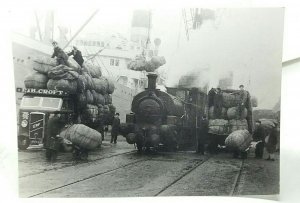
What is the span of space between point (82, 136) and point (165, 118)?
1.11 feet

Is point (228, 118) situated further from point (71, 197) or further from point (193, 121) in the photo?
point (71, 197)

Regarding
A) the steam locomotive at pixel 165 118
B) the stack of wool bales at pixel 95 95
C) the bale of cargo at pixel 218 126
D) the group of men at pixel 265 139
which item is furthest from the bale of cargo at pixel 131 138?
the group of men at pixel 265 139

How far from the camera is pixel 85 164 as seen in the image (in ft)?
5.43

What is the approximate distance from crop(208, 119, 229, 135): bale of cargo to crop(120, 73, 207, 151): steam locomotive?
57mm

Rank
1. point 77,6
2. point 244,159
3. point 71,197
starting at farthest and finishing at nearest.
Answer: point 244,159, point 71,197, point 77,6

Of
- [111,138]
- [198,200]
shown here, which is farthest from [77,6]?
[198,200]

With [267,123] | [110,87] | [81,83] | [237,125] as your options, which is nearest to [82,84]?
[81,83]

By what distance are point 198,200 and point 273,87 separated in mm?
539

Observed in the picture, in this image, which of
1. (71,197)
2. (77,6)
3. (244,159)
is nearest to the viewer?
(77,6)

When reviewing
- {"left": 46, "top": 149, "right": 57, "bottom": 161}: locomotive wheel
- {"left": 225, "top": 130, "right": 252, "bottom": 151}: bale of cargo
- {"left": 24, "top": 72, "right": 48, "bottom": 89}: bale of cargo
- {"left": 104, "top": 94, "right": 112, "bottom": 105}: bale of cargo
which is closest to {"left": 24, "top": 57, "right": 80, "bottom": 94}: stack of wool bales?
{"left": 24, "top": 72, "right": 48, "bottom": 89}: bale of cargo

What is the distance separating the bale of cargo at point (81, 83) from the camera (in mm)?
1628

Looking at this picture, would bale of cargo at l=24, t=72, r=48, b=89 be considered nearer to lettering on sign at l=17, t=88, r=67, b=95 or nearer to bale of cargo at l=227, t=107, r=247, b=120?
lettering on sign at l=17, t=88, r=67, b=95

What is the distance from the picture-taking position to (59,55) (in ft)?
5.19

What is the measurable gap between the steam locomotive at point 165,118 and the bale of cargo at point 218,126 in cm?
6
